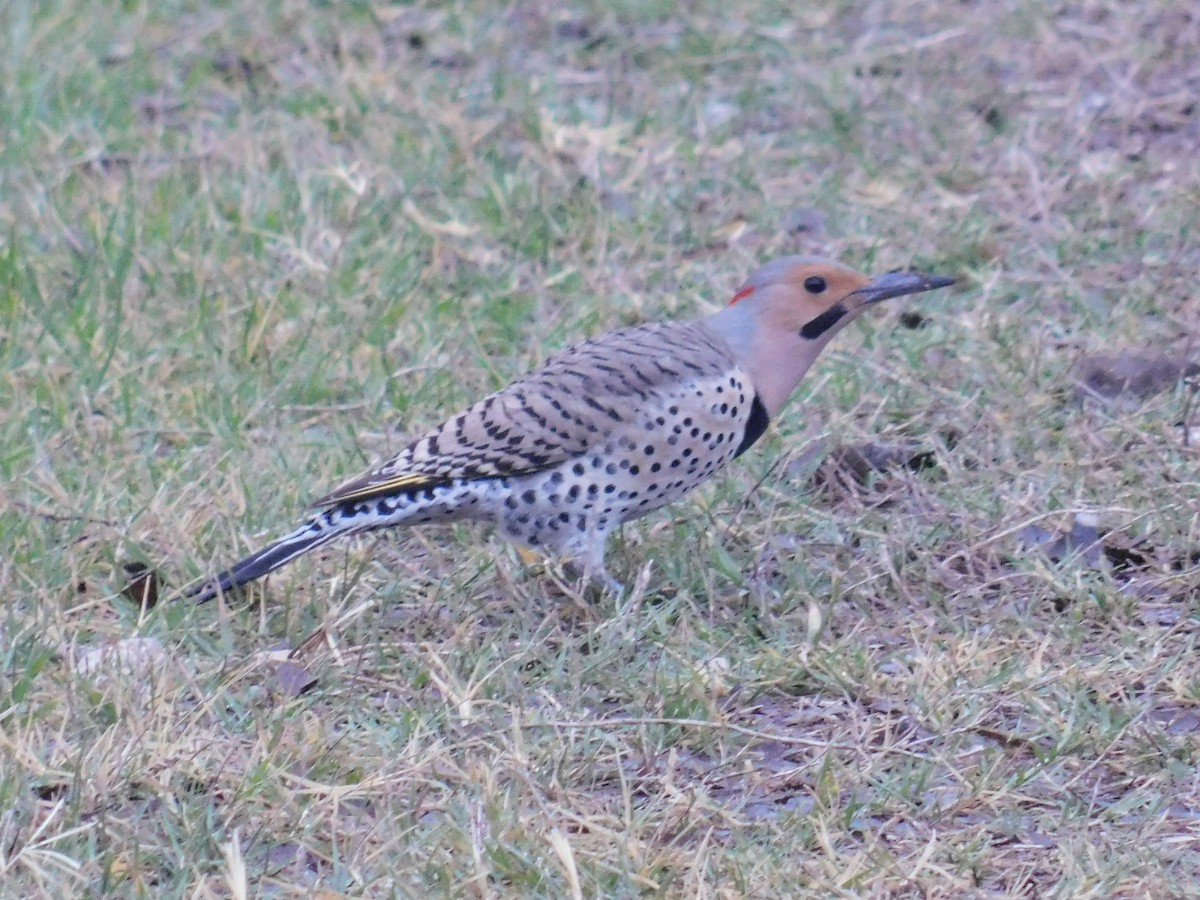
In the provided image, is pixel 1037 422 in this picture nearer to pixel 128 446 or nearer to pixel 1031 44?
pixel 128 446

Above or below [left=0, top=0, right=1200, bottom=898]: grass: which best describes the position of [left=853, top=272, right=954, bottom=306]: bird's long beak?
above

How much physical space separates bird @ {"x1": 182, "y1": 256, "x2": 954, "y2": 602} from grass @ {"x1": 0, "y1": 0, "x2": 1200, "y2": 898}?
0.14 meters

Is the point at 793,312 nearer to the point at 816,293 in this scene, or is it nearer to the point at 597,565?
the point at 816,293

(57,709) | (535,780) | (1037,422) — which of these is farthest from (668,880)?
(1037,422)

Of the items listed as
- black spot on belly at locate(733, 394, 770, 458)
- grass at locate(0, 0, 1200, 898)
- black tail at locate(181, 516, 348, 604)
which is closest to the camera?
grass at locate(0, 0, 1200, 898)

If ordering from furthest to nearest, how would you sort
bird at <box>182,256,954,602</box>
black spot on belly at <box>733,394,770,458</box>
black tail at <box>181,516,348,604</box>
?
black spot on belly at <box>733,394,770,458</box> → bird at <box>182,256,954,602</box> → black tail at <box>181,516,348,604</box>

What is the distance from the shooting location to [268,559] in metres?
4.46

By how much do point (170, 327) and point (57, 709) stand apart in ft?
7.61

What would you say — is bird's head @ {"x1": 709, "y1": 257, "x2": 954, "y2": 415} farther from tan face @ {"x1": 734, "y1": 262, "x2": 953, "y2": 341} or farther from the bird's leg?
the bird's leg

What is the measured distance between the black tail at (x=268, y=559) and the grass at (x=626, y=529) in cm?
9

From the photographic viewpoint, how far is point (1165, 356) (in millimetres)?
5645

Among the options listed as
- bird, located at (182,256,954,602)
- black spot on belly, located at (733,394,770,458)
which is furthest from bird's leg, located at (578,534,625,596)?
black spot on belly, located at (733,394,770,458)

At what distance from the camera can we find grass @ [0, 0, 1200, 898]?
11.8ft

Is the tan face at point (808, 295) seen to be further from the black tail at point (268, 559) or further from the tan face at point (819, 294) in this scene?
the black tail at point (268, 559)
